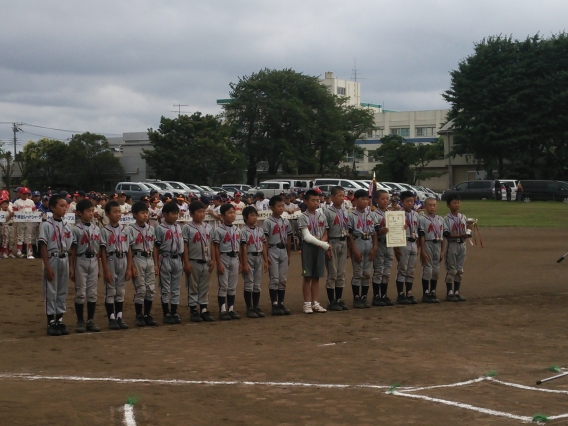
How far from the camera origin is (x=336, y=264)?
13117 millimetres

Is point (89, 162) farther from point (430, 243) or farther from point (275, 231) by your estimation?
point (275, 231)

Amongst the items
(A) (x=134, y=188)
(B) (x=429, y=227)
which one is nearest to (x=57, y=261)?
(B) (x=429, y=227)

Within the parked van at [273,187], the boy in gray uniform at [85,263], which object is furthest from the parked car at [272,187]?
the boy in gray uniform at [85,263]

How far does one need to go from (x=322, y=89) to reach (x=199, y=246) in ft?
210

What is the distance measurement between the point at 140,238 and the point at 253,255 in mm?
1983

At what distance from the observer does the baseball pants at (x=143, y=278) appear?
11.5 m

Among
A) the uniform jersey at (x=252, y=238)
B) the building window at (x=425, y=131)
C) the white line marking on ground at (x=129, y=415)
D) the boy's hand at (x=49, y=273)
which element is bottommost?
the white line marking on ground at (x=129, y=415)

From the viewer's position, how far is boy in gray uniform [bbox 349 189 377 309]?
13.3 m

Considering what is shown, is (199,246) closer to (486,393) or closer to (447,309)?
(447,309)

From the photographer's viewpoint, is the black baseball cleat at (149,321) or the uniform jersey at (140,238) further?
the black baseball cleat at (149,321)

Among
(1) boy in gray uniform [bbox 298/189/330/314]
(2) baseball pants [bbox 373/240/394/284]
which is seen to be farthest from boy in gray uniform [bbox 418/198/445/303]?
(1) boy in gray uniform [bbox 298/189/330/314]

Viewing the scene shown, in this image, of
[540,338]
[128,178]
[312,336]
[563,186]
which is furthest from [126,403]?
[128,178]

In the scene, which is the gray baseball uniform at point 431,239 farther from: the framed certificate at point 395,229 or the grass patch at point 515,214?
the grass patch at point 515,214

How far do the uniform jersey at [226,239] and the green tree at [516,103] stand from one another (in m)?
54.1
